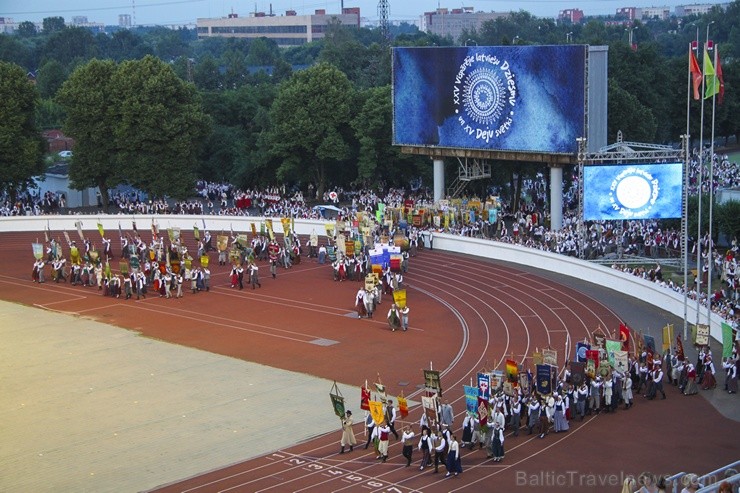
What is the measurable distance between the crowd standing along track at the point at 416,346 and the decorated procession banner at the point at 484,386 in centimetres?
129

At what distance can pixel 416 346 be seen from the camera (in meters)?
36.5

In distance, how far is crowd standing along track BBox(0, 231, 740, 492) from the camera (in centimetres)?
2467

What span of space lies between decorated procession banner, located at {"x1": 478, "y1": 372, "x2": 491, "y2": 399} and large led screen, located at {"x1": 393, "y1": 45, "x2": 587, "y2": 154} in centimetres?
2592

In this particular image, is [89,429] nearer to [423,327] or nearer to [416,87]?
[423,327]

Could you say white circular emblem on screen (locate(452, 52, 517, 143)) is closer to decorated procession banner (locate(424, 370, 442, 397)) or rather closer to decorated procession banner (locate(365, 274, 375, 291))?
decorated procession banner (locate(365, 274, 375, 291))

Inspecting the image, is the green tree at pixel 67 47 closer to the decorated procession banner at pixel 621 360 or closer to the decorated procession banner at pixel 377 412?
the decorated procession banner at pixel 621 360

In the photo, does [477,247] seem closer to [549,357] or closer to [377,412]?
[549,357]

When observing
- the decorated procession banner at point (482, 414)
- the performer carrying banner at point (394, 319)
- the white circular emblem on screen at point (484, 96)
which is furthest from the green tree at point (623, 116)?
the decorated procession banner at point (482, 414)

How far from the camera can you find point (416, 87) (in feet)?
191

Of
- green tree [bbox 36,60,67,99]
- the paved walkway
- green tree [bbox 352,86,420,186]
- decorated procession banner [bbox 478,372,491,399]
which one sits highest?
green tree [bbox 36,60,67,99]

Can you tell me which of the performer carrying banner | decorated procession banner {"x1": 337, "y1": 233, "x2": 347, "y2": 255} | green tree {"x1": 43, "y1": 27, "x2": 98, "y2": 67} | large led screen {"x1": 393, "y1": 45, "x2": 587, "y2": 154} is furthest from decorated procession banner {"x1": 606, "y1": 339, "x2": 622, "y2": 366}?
green tree {"x1": 43, "y1": 27, "x2": 98, "y2": 67}

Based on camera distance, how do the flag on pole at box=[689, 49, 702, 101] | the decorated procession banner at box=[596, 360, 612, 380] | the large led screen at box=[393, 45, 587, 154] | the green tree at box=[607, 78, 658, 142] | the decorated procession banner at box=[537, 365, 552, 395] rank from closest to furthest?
the decorated procession banner at box=[537, 365, 552, 395]
the decorated procession banner at box=[596, 360, 612, 380]
the flag on pole at box=[689, 49, 702, 101]
the large led screen at box=[393, 45, 587, 154]
the green tree at box=[607, 78, 658, 142]

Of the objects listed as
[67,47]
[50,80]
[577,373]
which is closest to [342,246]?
[577,373]

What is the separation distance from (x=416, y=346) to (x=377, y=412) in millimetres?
10704
